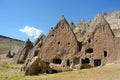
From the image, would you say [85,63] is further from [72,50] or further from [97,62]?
[72,50]

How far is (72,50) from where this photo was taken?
48.4 meters

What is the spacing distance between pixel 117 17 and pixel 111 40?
48386 millimetres

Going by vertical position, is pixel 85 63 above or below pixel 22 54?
below

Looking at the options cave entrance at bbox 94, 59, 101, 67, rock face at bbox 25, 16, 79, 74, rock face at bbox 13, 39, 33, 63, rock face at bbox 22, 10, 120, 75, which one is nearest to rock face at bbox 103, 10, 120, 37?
rock face at bbox 13, 39, 33, 63

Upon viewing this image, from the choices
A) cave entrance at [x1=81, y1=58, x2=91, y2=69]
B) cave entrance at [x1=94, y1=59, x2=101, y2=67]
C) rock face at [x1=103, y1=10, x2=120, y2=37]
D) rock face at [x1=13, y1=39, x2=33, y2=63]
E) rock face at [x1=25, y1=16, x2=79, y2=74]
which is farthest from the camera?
rock face at [x1=103, y1=10, x2=120, y2=37]

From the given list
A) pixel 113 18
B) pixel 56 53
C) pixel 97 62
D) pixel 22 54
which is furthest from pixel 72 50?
pixel 113 18

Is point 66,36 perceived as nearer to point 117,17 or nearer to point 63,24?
point 63,24

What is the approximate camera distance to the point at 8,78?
44.2 m

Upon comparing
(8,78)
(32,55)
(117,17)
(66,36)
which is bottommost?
(8,78)

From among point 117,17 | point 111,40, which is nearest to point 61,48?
point 111,40

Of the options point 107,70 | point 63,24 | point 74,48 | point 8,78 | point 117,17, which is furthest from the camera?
point 117,17

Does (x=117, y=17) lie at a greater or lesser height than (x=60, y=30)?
greater

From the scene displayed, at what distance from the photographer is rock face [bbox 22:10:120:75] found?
46312 mm

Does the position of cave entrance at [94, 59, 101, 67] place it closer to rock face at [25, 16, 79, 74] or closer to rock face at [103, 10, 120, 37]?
rock face at [25, 16, 79, 74]
